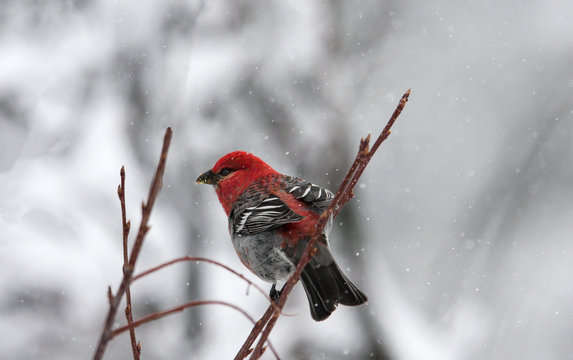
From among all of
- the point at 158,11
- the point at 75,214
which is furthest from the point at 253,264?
the point at 158,11

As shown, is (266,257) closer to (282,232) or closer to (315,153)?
(282,232)

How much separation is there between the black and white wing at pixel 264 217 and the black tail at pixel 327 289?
0.83 ft

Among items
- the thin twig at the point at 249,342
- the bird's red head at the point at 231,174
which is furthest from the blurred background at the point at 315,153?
the thin twig at the point at 249,342

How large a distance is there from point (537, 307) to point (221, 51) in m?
5.19

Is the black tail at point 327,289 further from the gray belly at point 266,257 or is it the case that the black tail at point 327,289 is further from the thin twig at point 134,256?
the thin twig at point 134,256

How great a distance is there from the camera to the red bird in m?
Result: 2.19

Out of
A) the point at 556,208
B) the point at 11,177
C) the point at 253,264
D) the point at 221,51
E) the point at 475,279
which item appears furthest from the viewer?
the point at 221,51

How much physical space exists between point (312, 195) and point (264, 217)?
0.85ft

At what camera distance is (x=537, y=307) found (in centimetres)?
665

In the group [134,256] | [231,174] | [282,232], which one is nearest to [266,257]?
[282,232]

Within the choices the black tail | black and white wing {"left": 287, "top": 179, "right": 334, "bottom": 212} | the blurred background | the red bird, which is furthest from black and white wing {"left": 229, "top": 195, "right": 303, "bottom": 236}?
the blurred background

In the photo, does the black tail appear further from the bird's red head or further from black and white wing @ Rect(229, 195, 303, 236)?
the bird's red head

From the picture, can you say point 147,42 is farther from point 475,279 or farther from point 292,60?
point 475,279

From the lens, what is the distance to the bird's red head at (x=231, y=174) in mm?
2965
